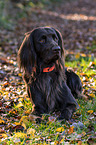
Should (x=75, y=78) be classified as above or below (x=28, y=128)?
above

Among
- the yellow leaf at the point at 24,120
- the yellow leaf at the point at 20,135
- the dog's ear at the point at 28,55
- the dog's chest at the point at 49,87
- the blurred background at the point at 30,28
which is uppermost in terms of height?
the blurred background at the point at 30,28

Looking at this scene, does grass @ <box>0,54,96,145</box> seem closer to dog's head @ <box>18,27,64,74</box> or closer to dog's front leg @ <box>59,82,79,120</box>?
dog's front leg @ <box>59,82,79,120</box>

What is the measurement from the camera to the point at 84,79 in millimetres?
4777

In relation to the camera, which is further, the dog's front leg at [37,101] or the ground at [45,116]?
the dog's front leg at [37,101]

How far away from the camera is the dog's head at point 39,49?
3.05 meters

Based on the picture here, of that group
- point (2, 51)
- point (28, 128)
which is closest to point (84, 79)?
point (28, 128)

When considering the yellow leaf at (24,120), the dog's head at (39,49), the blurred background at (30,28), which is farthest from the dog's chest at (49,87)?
the blurred background at (30,28)

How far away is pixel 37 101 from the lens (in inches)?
135

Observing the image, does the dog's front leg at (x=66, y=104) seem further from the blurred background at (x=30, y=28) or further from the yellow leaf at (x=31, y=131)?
the blurred background at (x=30, y=28)

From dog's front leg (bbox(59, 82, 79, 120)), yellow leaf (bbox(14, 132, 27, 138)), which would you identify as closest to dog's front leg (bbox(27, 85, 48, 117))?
dog's front leg (bbox(59, 82, 79, 120))

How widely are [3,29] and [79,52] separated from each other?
4656 millimetres

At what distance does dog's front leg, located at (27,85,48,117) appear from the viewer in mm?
3396

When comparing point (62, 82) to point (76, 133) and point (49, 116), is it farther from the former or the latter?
point (76, 133)

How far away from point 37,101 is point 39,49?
923 millimetres
